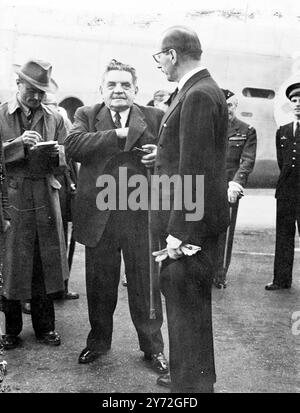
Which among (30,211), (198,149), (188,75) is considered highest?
(188,75)

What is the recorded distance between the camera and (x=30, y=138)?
3.82 meters

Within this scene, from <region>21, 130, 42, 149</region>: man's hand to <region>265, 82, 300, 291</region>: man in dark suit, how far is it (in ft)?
8.82

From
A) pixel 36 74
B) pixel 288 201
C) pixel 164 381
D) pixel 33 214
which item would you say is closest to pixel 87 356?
pixel 164 381

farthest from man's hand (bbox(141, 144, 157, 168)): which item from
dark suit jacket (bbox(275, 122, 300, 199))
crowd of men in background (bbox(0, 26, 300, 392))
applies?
dark suit jacket (bbox(275, 122, 300, 199))

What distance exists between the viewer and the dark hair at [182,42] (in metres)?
2.86

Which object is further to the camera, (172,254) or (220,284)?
(220,284)

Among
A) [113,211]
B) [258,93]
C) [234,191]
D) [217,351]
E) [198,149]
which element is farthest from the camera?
[258,93]

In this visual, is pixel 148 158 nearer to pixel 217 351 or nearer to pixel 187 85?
pixel 187 85

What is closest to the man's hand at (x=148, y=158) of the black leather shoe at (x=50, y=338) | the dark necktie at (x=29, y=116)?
the dark necktie at (x=29, y=116)

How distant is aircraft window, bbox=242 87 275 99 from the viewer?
1013 cm

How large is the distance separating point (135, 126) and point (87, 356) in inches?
56.2

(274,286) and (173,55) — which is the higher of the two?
(173,55)

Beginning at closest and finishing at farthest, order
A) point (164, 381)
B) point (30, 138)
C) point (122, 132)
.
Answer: point (164, 381), point (122, 132), point (30, 138)
